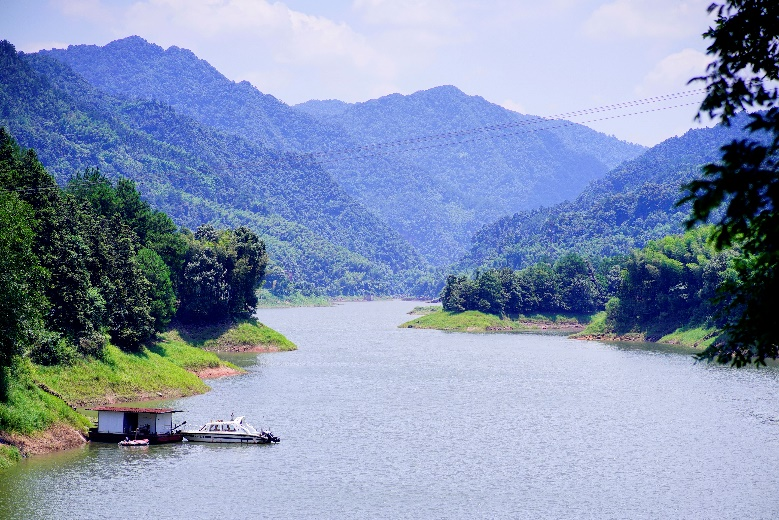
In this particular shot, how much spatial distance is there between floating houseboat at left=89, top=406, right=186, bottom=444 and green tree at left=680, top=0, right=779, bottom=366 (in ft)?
167

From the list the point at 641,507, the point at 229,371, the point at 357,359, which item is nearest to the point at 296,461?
the point at 641,507

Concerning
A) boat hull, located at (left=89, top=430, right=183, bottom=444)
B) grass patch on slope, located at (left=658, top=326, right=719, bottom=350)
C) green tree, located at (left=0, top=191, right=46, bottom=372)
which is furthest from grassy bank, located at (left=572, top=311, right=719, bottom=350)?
green tree, located at (left=0, top=191, right=46, bottom=372)

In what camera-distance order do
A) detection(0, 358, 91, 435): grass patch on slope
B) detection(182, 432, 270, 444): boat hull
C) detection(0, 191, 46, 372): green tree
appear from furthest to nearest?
detection(182, 432, 270, 444): boat hull, detection(0, 358, 91, 435): grass patch on slope, detection(0, 191, 46, 372): green tree

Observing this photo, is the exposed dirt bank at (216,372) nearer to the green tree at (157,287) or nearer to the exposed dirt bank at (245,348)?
the green tree at (157,287)

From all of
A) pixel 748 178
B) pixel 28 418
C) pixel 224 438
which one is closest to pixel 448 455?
pixel 224 438

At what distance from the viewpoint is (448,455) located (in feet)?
214

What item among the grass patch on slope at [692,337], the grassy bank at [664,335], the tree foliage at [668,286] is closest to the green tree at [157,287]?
the grassy bank at [664,335]

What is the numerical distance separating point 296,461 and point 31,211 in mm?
28833

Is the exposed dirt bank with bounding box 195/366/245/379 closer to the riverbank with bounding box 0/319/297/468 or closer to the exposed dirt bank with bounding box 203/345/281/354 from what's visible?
the riverbank with bounding box 0/319/297/468

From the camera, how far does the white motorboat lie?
67.6 metres

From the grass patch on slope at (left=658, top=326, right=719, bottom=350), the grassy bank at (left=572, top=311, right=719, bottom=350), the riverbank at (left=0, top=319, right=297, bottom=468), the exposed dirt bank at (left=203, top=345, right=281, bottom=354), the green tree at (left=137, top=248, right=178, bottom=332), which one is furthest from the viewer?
the grassy bank at (left=572, top=311, right=719, bottom=350)

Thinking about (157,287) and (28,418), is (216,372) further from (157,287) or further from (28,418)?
(28,418)

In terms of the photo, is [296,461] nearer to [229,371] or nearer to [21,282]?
[21,282]

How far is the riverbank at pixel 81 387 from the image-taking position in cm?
5744
